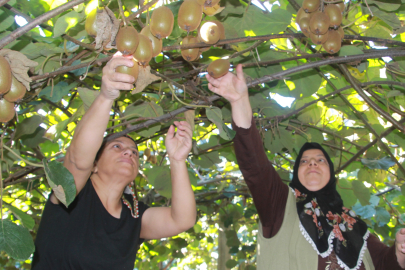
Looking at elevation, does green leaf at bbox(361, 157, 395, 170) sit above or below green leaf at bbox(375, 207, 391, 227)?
above

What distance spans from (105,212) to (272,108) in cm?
101

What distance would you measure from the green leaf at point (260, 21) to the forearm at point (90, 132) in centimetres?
51

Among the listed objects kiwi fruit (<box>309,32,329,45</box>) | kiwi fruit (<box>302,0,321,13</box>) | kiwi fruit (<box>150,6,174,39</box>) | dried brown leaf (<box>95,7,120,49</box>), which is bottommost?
dried brown leaf (<box>95,7,120,49</box>)

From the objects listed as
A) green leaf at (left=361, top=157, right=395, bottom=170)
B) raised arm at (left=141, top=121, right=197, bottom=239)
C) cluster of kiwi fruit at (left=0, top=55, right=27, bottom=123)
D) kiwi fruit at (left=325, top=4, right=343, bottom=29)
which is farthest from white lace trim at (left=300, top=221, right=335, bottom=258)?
cluster of kiwi fruit at (left=0, top=55, right=27, bottom=123)

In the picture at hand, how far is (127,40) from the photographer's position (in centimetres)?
68

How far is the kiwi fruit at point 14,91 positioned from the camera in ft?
2.31

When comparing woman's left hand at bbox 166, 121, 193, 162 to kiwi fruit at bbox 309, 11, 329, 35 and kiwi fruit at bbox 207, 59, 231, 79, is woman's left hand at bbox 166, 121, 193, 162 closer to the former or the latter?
kiwi fruit at bbox 207, 59, 231, 79

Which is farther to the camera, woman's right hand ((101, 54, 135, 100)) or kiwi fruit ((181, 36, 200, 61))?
kiwi fruit ((181, 36, 200, 61))

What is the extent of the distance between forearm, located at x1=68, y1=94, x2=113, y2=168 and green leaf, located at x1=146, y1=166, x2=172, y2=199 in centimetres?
102

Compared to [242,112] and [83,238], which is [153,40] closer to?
[242,112]

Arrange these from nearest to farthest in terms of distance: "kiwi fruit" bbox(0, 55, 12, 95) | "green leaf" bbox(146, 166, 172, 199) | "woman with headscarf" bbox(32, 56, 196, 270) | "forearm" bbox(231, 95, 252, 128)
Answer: "kiwi fruit" bbox(0, 55, 12, 95), "woman with headscarf" bbox(32, 56, 196, 270), "forearm" bbox(231, 95, 252, 128), "green leaf" bbox(146, 166, 172, 199)

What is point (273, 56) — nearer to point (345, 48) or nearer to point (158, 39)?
point (345, 48)

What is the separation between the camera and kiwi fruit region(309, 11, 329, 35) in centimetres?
90

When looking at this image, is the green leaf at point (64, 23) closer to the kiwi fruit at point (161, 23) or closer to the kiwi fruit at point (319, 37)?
the kiwi fruit at point (161, 23)
